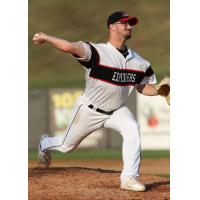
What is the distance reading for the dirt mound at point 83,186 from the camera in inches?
244

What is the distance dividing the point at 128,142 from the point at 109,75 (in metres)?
0.80

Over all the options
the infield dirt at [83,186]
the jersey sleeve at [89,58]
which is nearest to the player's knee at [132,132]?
the infield dirt at [83,186]

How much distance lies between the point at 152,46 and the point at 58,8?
3.25 m

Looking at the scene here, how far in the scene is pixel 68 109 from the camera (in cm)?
1256

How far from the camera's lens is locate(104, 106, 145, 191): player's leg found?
20.7 ft

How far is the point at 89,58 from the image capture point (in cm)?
631

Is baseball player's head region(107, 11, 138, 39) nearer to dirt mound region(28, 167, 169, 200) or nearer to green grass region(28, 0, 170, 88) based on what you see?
dirt mound region(28, 167, 169, 200)

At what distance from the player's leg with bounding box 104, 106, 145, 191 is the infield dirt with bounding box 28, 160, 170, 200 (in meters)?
0.21

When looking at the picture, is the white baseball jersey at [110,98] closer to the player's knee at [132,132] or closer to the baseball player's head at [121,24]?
the player's knee at [132,132]

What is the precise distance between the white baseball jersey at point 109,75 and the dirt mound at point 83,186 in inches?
38.9

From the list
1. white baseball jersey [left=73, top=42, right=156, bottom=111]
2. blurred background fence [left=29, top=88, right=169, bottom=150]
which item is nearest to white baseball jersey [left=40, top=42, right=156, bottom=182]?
white baseball jersey [left=73, top=42, right=156, bottom=111]
